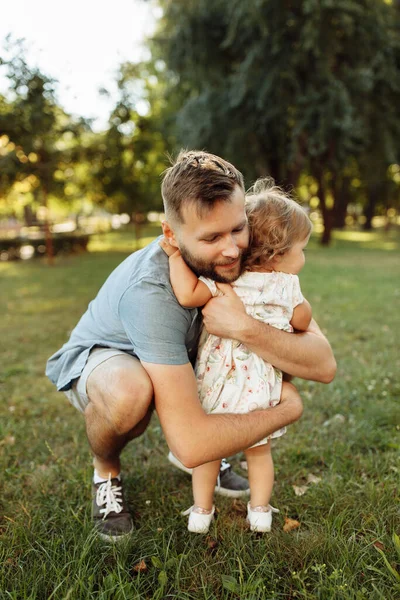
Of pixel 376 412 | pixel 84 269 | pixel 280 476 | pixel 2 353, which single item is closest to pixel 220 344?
pixel 280 476

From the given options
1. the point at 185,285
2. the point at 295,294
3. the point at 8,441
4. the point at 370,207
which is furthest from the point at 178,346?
the point at 370,207

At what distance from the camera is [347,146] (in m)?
14.3

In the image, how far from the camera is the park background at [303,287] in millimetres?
2068

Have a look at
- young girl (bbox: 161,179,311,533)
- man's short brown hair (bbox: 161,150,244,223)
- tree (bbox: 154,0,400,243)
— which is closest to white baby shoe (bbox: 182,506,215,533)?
young girl (bbox: 161,179,311,533)

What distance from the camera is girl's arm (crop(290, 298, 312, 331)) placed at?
247 cm

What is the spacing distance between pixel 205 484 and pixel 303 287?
7386 mm

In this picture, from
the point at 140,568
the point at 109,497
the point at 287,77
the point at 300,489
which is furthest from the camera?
the point at 287,77

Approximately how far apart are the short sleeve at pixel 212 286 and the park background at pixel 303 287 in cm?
97

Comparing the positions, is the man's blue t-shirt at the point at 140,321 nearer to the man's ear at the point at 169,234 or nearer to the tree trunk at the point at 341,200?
the man's ear at the point at 169,234

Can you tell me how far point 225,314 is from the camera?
228 centimetres

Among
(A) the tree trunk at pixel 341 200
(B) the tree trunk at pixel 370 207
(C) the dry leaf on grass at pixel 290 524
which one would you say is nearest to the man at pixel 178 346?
(C) the dry leaf on grass at pixel 290 524

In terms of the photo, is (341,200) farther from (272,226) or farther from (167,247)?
(167,247)

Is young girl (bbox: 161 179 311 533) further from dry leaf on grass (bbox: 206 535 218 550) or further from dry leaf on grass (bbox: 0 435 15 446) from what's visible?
dry leaf on grass (bbox: 0 435 15 446)

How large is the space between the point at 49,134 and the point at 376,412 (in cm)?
1382
